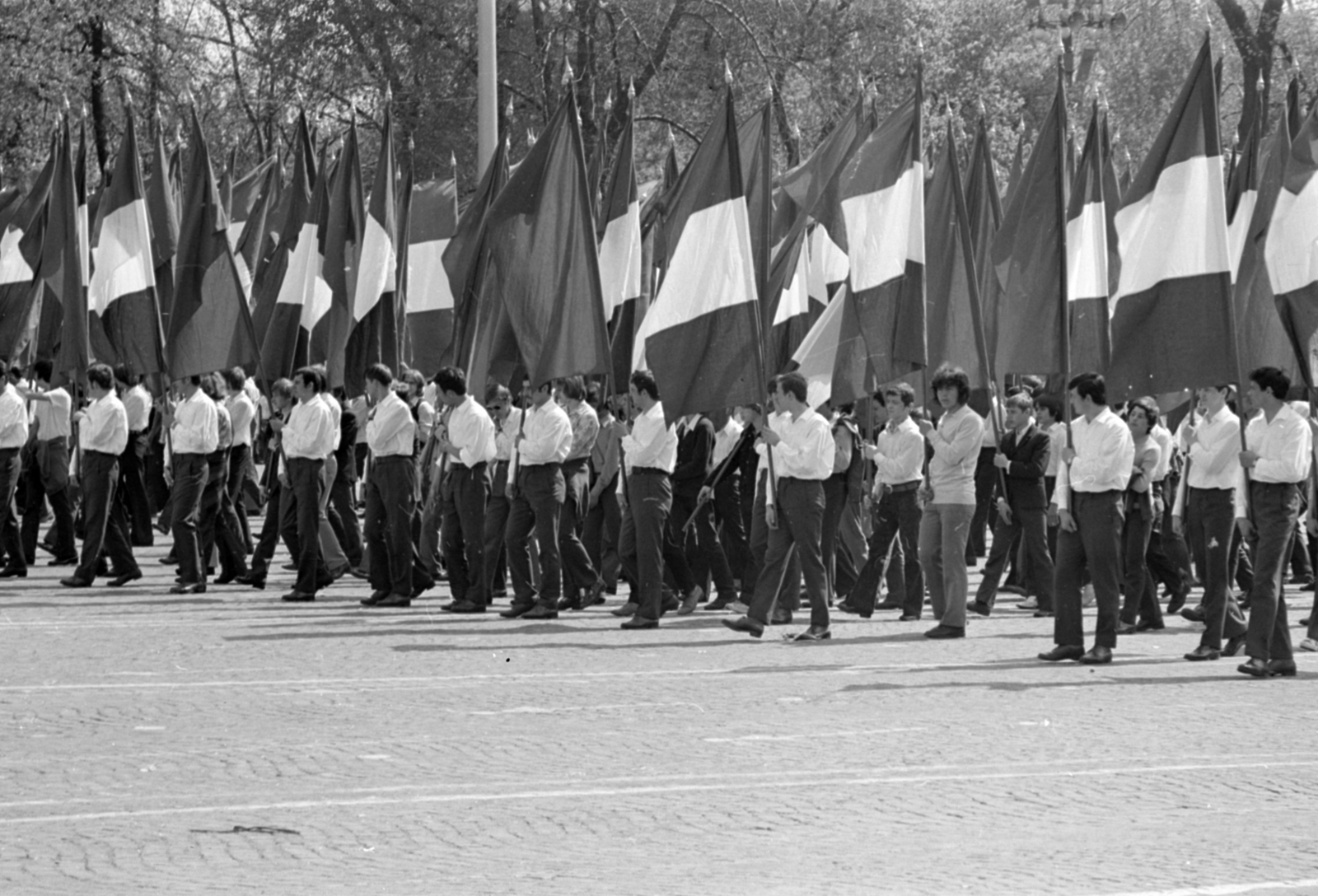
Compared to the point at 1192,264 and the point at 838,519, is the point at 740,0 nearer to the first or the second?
the point at 838,519

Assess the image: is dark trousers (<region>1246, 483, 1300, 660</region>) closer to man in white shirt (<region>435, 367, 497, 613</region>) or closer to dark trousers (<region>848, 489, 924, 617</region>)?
dark trousers (<region>848, 489, 924, 617</region>)

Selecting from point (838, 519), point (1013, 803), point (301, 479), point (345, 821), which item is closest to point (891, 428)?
point (838, 519)

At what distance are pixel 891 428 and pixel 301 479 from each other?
4.97m

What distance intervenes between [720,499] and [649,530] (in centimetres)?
239

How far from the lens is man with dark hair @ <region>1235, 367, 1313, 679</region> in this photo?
13.3 m

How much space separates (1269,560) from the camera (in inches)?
523

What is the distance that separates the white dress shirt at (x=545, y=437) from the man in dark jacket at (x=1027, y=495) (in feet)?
11.6

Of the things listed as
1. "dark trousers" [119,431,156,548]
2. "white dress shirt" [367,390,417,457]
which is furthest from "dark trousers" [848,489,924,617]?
"dark trousers" [119,431,156,548]

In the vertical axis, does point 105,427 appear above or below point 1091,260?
below

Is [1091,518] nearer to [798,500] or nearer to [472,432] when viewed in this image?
[798,500]

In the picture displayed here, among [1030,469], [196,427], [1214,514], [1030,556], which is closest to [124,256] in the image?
[196,427]

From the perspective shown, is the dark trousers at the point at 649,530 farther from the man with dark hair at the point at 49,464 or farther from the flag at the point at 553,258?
the man with dark hair at the point at 49,464

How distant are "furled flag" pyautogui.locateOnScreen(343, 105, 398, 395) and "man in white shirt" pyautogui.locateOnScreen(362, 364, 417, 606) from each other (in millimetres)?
1530

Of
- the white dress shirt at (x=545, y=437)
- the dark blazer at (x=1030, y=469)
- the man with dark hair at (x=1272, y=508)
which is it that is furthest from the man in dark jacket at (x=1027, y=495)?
the man with dark hair at (x=1272, y=508)
